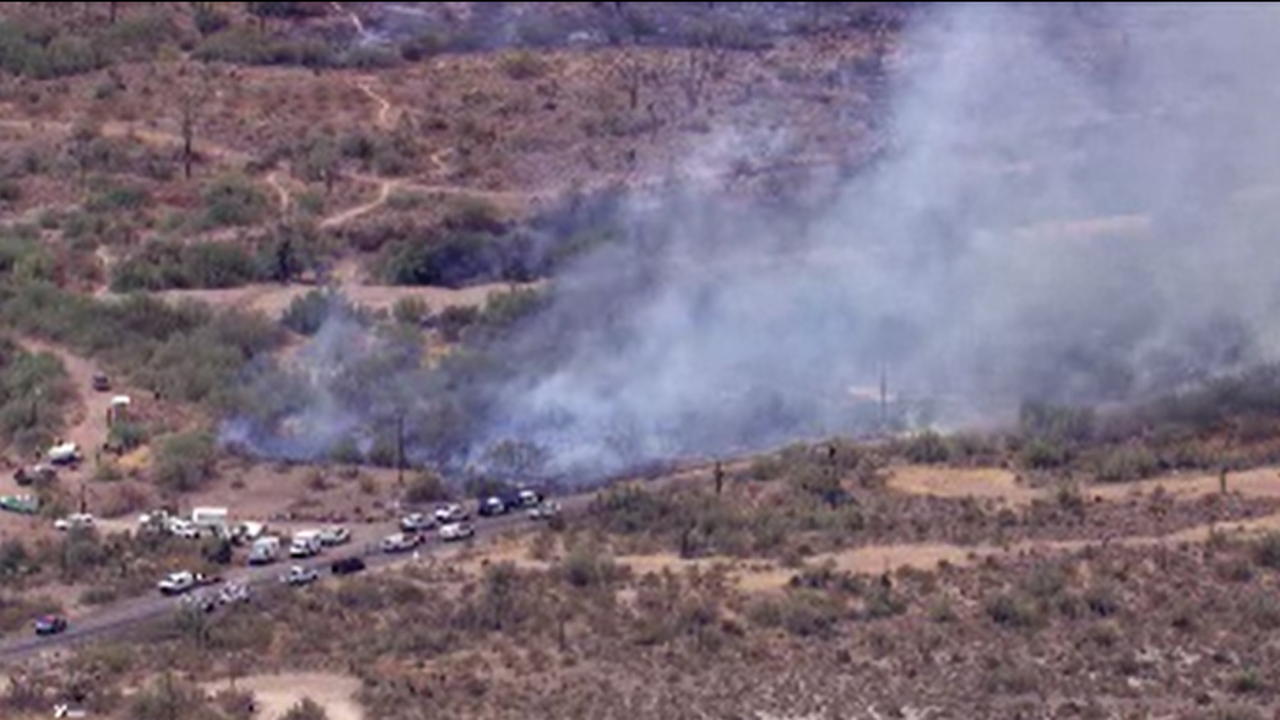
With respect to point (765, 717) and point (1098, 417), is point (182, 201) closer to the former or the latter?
point (1098, 417)

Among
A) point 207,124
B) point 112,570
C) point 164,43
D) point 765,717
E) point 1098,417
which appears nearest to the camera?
point 765,717

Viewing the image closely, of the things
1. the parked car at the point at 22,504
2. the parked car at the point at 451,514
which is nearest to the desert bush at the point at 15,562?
the parked car at the point at 22,504

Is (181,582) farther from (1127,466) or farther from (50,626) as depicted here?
(1127,466)

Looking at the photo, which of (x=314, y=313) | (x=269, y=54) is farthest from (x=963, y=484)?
(x=269, y=54)

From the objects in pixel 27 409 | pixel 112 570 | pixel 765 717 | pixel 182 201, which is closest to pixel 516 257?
pixel 182 201

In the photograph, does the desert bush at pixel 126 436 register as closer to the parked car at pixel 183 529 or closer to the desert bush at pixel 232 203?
the parked car at pixel 183 529

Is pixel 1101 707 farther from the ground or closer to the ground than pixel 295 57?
closer to the ground
